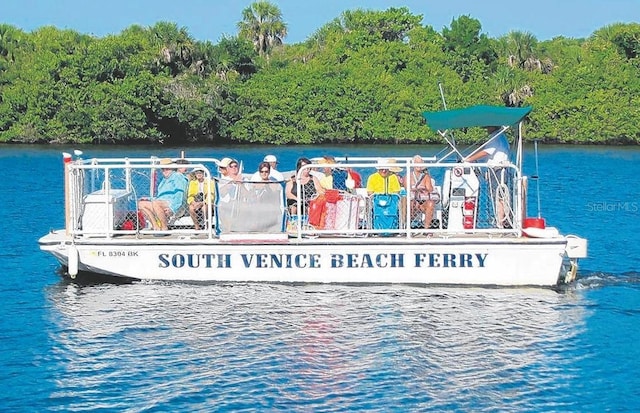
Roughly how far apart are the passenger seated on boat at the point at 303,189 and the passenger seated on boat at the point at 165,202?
5.75 feet

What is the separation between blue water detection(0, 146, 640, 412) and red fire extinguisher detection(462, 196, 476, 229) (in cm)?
108

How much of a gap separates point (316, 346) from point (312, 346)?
54 millimetres

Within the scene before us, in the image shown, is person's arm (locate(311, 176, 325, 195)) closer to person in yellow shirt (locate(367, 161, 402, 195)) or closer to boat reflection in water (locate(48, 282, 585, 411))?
person in yellow shirt (locate(367, 161, 402, 195))

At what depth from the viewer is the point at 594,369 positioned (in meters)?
14.2

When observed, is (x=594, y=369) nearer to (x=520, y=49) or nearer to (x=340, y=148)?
(x=340, y=148)

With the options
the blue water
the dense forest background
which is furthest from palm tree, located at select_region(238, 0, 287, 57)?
→ the blue water

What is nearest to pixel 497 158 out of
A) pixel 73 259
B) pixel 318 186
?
pixel 318 186

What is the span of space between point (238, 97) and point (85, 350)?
241 feet

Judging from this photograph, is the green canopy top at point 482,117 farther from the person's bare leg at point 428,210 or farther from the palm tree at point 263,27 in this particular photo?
the palm tree at point 263,27

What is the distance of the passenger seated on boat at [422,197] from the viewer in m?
18.2

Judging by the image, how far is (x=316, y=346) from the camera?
591 inches

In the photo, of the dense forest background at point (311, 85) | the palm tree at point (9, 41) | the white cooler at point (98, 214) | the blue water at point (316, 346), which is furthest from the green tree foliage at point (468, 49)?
the white cooler at point (98, 214)

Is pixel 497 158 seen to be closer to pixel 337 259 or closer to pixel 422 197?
pixel 422 197

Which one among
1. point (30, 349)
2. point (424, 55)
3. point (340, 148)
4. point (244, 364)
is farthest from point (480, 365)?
point (424, 55)
